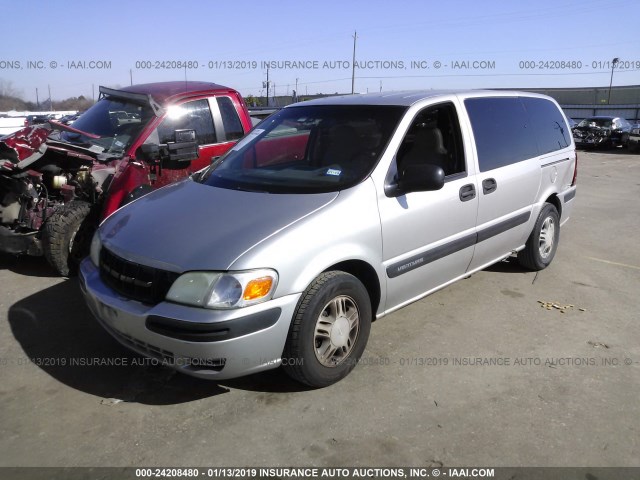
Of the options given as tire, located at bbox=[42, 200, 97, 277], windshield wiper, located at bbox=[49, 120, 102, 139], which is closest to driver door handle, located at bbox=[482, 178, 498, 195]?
tire, located at bbox=[42, 200, 97, 277]

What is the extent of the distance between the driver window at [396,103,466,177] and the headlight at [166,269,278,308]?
1525 millimetres

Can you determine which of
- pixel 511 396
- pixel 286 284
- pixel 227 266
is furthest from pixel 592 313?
pixel 227 266

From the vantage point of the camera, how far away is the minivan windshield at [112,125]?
5.60 meters

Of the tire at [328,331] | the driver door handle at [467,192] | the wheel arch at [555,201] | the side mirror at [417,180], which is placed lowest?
the tire at [328,331]

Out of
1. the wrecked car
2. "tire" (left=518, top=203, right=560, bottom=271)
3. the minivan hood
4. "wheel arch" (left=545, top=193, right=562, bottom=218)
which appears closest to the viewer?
the minivan hood

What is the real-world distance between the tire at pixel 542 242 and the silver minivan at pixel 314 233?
394 millimetres

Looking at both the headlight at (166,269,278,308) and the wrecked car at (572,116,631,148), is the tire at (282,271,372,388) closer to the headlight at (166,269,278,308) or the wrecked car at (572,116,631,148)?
the headlight at (166,269,278,308)

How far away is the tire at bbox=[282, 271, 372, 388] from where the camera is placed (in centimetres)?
297

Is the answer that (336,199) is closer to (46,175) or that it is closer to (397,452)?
(397,452)

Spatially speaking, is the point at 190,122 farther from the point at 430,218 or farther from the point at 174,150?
the point at 430,218

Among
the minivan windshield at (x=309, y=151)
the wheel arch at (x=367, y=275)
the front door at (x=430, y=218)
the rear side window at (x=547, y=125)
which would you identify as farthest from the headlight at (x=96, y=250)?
the rear side window at (x=547, y=125)

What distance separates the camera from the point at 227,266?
2766mm

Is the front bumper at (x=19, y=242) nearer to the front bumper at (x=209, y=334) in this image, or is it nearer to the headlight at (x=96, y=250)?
the headlight at (x=96, y=250)

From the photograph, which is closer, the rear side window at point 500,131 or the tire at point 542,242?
the rear side window at point 500,131
